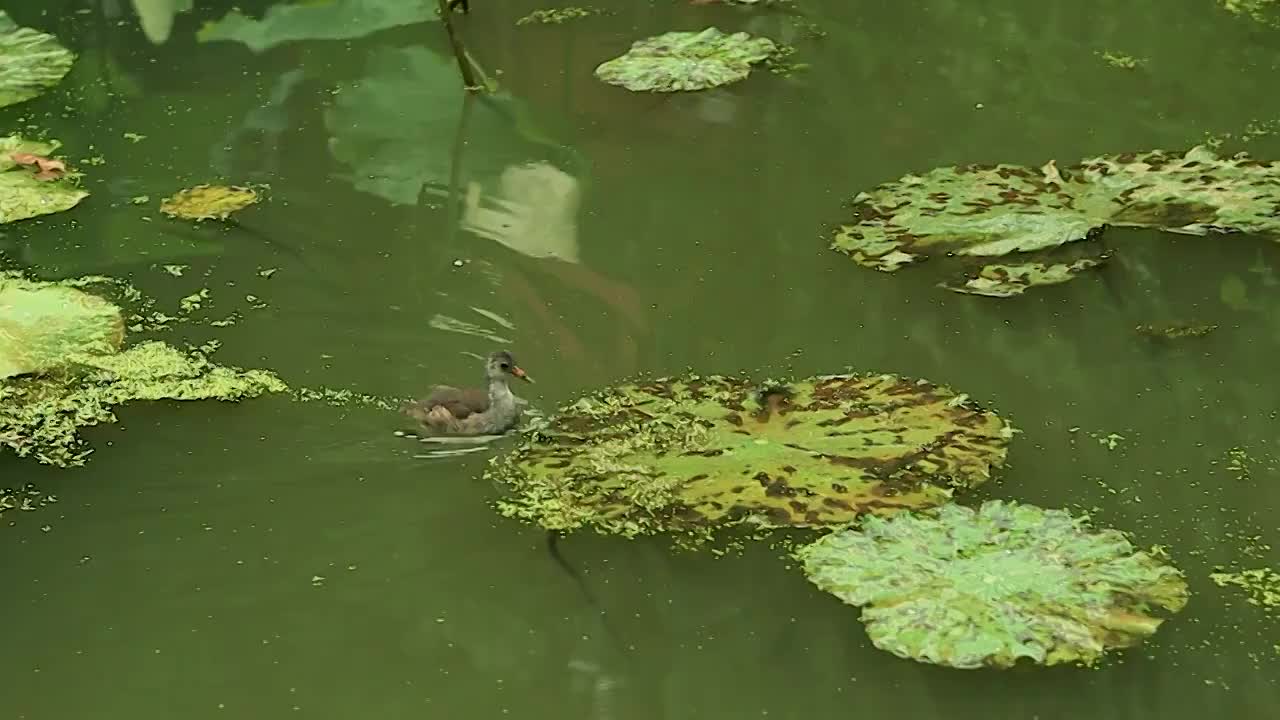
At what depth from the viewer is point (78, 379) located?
483 cm

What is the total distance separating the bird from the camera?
438cm

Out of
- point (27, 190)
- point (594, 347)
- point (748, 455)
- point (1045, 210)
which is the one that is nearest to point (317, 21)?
point (27, 190)

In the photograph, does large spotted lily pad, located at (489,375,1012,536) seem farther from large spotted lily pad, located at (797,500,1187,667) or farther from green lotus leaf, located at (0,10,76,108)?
green lotus leaf, located at (0,10,76,108)

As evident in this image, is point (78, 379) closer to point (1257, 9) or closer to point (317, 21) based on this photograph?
point (317, 21)

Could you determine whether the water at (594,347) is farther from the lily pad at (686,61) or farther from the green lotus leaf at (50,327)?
the green lotus leaf at (50,327)

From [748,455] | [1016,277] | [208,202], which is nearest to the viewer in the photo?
[748,455]

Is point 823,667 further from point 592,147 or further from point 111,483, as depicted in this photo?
point 592,147

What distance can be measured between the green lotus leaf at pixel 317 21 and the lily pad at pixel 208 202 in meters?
1.86

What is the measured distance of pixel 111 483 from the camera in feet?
14.2

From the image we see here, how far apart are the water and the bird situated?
0.34 feet

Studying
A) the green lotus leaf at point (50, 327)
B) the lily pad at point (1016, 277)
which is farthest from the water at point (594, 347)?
the green lotus leaf at point (50, 327)

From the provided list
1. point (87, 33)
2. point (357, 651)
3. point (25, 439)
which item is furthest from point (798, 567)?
point (87, 33)

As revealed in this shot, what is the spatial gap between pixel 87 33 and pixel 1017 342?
18.8ft

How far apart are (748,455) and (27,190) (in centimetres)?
377
